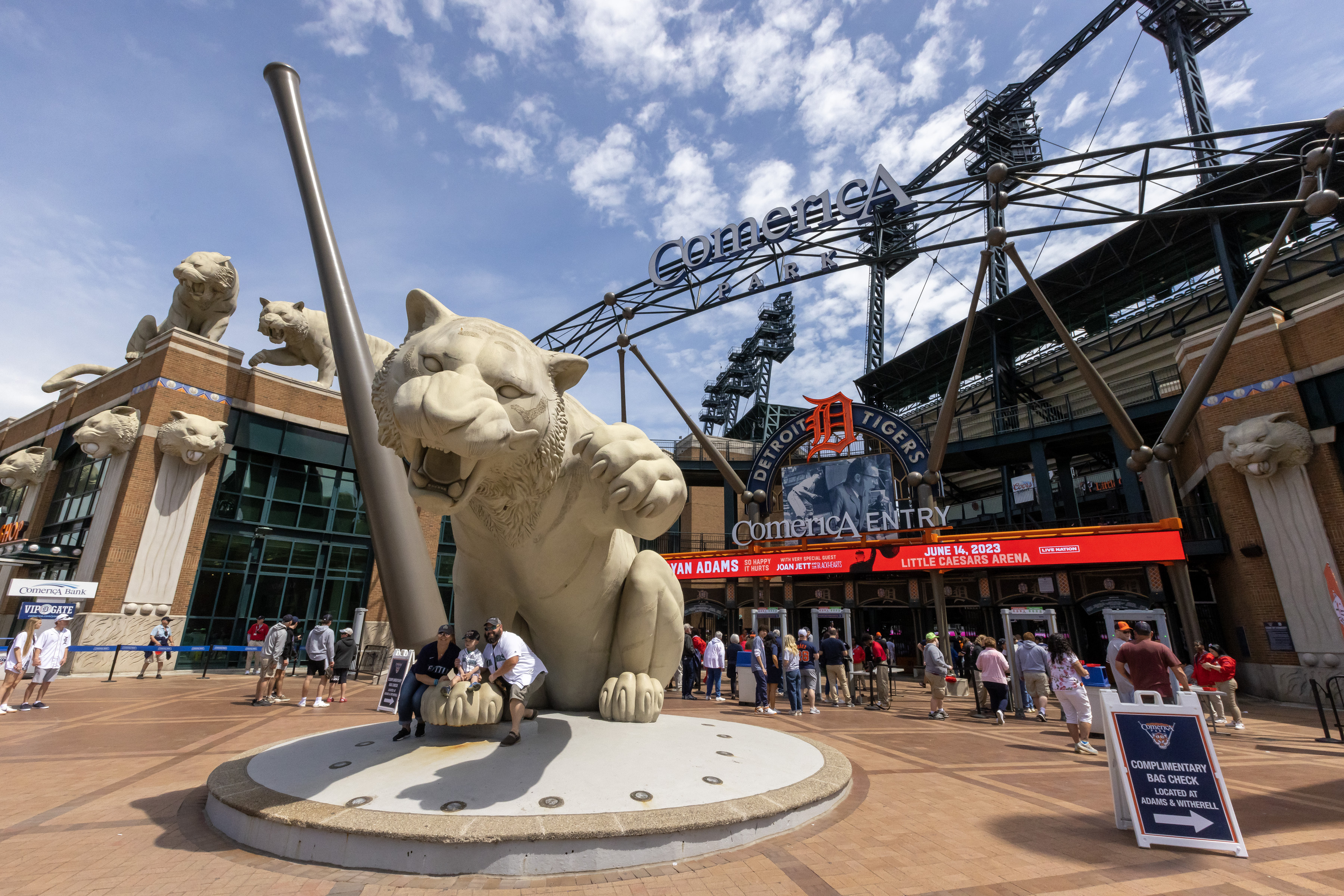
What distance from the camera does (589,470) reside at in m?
3.44

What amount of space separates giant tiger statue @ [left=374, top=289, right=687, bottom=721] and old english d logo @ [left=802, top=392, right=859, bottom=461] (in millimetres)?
14671

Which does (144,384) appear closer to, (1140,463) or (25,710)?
(25,710)

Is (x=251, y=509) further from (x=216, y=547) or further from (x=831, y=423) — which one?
(x=831, y=423)

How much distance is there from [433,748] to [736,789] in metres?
1.90

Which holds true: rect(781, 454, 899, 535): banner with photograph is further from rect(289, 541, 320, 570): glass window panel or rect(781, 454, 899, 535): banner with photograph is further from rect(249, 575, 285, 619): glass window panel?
rect(249, 575, 285, 619): glass window panel

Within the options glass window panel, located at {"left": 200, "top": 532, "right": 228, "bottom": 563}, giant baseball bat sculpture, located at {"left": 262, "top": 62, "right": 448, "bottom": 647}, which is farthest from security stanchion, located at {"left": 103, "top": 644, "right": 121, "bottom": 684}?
giant baseball bat sculpture, located at {"left": 262, "top": 62, "right": 448, "bottom": 647}

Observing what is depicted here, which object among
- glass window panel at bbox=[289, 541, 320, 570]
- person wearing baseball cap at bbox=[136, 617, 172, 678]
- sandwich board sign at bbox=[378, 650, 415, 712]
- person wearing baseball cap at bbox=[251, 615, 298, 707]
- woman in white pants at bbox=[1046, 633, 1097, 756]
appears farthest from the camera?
glass window panel at bbox=[289, 541, 320, 570]

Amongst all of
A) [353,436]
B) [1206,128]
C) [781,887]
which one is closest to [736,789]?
[781,887]

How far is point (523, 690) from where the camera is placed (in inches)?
149

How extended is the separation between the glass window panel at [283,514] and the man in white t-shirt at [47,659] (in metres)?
8.50

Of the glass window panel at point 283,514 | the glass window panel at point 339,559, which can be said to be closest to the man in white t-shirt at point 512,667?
the glass window panel at point 283,514

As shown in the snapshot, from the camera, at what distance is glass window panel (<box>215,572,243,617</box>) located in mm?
15914

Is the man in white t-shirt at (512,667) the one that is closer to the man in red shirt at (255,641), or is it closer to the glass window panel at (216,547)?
the man in red shirt at (255,641)

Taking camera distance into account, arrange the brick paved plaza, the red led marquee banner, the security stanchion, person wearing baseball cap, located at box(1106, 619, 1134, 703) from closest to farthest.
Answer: the brick paved plaza
person wearing baseball cap, located at box(1106, 619, 1134, 703)
the security stanchion
the red led marquee banner
